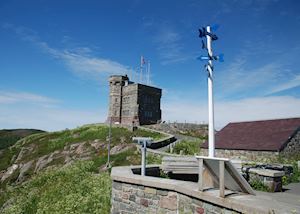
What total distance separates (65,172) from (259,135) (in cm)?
1549

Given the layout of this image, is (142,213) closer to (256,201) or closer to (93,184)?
(256,201)

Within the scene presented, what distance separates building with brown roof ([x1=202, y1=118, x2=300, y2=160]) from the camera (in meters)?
20.8

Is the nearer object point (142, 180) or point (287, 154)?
point (142, 180)

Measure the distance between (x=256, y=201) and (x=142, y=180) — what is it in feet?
10.7

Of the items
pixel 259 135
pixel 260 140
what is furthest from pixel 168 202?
pixel 259 135

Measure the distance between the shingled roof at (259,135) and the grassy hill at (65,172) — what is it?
28.0ft

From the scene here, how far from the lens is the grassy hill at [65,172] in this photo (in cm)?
1207

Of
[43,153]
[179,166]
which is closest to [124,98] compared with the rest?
[43,153]

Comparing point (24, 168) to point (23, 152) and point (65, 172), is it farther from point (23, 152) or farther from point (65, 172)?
point (65, 172)

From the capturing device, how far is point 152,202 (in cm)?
733

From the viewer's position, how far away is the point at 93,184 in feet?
44.9

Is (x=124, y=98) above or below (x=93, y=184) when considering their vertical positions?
above

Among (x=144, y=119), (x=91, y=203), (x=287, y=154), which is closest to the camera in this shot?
(x=91, y=203)

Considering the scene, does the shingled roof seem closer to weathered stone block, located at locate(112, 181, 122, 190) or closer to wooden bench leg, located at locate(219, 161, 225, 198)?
weathered stone block, located at locate(112, 181, 122, 190)
